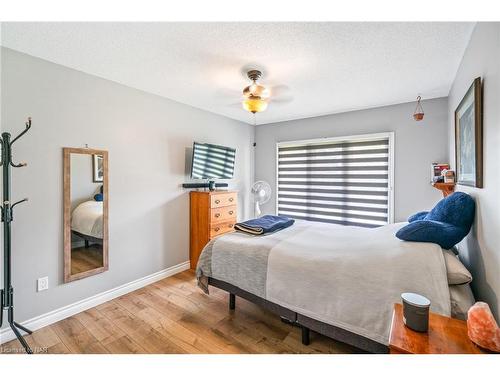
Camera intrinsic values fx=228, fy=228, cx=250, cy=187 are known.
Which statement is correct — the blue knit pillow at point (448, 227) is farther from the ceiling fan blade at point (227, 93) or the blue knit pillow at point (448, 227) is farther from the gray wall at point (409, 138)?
the ceiling fan blade at point (227, 93)

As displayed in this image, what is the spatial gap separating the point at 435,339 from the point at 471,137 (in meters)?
1.43

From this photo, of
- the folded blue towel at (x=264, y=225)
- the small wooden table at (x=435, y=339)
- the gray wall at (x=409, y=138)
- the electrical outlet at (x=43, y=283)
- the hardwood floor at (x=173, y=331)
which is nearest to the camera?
the small wooden table at (x=435, y=339)

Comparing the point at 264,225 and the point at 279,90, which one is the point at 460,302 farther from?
the point at 279,90

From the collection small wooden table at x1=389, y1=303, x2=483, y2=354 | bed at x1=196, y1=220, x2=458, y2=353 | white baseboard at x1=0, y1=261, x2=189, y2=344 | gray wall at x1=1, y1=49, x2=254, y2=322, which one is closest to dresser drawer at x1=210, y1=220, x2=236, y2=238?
gray wall at x1=1, y1=49, x2=254, y2=322

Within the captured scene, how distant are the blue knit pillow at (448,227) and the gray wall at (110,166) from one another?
8.95 feet

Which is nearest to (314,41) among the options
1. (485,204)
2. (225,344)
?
(485,204)

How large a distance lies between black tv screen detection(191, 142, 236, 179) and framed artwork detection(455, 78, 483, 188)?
285 cm

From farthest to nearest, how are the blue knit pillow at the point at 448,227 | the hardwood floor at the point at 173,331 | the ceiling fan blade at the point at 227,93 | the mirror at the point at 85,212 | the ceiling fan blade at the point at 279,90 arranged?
1. the ceiling fan blade at the point at 227,93
2. the ceiling fan blade at the point at 279,90
3. the mirror at the point at 85,212
4. the hardwood floor at the point at 173,331
5. the blue knit pillow at the point at 448,227

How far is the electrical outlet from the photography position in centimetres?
206

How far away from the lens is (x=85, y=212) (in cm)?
235

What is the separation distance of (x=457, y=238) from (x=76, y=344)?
297 cm

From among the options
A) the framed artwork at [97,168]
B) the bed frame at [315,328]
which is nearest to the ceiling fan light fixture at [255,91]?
the framed artwork at [97,168]

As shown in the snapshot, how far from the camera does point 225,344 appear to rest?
182 centimetres

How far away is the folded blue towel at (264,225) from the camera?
2.36 metres
